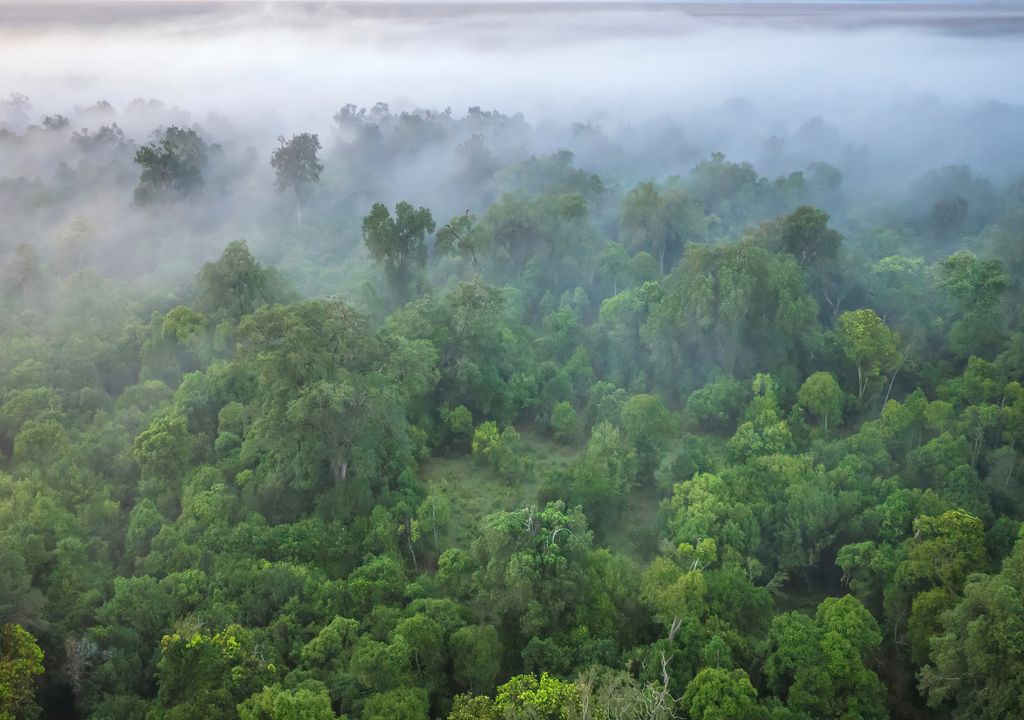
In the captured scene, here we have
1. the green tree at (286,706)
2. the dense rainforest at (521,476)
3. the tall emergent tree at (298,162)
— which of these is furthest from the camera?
the tall emergent tree at (298,162)

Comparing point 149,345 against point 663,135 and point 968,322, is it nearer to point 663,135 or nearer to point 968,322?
point 968,322

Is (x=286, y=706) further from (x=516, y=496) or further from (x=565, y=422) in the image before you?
(x=565, y=422)

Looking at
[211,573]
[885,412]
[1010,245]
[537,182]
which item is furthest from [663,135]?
[211,573]

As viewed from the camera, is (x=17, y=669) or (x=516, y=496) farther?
(x=516, y=496)

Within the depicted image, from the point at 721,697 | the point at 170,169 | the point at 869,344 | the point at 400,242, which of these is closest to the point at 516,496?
the point at 721,697

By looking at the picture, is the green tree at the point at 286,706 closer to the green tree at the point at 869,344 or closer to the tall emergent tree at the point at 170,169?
the green tree at the point at 869,344

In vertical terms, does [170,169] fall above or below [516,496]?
above

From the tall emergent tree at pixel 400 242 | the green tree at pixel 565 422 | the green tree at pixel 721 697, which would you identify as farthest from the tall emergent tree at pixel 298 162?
the green tree at pixel 721 697
